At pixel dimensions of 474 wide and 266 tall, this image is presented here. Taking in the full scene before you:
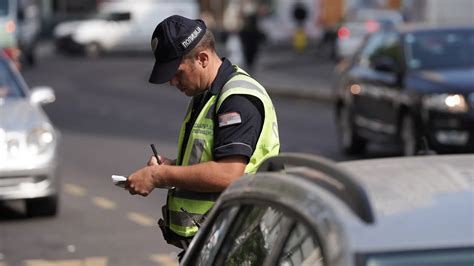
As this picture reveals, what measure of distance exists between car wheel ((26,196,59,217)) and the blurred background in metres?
0.01

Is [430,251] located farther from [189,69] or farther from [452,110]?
[452,110]

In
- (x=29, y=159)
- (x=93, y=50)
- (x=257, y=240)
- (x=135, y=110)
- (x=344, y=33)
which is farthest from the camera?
(x=93, y=50)

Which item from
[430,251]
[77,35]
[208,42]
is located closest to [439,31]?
[208,42]

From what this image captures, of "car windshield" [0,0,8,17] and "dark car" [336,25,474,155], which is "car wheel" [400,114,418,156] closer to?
"dark car" [336,25,474,155]

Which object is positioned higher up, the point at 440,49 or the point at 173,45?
the point at 173,45

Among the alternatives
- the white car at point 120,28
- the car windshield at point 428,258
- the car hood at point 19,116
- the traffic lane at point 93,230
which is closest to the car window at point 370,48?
the traffic lane at point 93,230

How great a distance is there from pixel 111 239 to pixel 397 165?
6991 mm

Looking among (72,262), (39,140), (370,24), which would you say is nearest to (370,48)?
(39,140)

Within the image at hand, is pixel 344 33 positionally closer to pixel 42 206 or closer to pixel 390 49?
pixel 390 49

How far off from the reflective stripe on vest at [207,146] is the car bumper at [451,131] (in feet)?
29.6

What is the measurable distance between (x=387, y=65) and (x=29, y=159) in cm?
476

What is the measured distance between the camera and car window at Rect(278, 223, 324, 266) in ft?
11.6

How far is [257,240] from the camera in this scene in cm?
411

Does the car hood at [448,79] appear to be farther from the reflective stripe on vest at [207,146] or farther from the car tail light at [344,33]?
the car tail light at [344,33]
